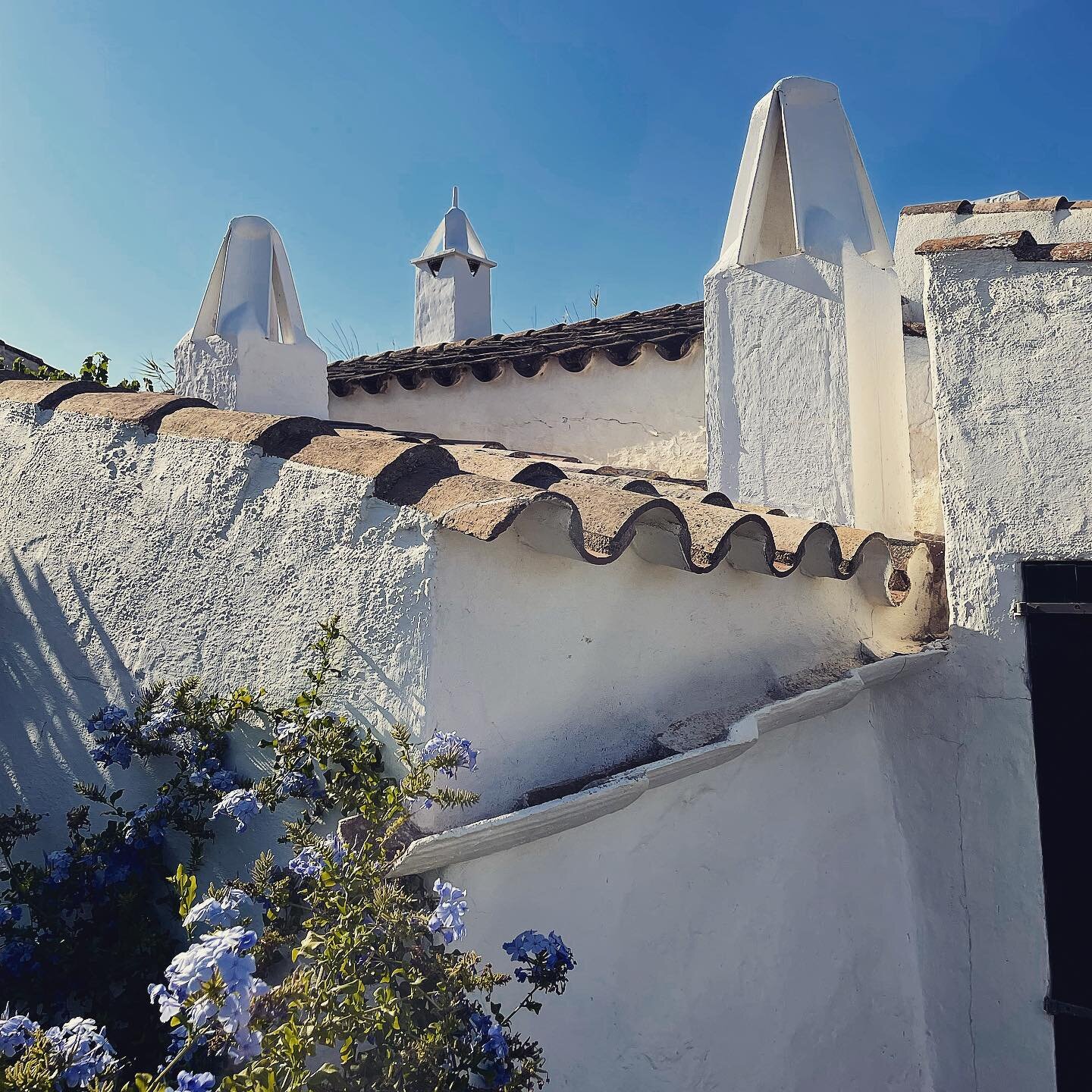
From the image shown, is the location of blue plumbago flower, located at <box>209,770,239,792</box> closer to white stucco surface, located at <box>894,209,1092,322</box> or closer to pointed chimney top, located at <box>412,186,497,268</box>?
white stucco surface, located at <box>894,209,1092,322</box>

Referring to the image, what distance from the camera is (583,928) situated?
240cm

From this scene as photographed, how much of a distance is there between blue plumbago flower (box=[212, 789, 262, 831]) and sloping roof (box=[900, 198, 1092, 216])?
4.51 meters

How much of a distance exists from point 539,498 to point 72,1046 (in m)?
1.43

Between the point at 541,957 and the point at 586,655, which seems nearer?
the point at 541,957

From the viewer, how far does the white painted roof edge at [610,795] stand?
2.03 m

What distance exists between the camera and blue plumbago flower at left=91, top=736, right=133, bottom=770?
2.73 meters

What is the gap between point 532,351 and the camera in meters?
6.98

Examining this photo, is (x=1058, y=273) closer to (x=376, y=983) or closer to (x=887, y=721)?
(x=887, y=721)

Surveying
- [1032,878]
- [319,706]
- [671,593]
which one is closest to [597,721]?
[671,593]

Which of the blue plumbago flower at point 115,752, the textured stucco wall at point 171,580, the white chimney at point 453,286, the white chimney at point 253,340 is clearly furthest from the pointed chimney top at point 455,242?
the blue plumbago flower at point 115,752

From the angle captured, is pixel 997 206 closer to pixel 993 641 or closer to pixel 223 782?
pixel 993 641

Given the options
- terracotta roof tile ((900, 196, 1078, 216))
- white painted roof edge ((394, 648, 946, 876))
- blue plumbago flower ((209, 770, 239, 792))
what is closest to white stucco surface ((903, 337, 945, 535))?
terracotta roof tile ((900, 196, 1078, 216))

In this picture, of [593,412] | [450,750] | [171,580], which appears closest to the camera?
[450,750]

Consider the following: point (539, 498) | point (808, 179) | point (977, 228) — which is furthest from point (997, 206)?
point (539, 498)
